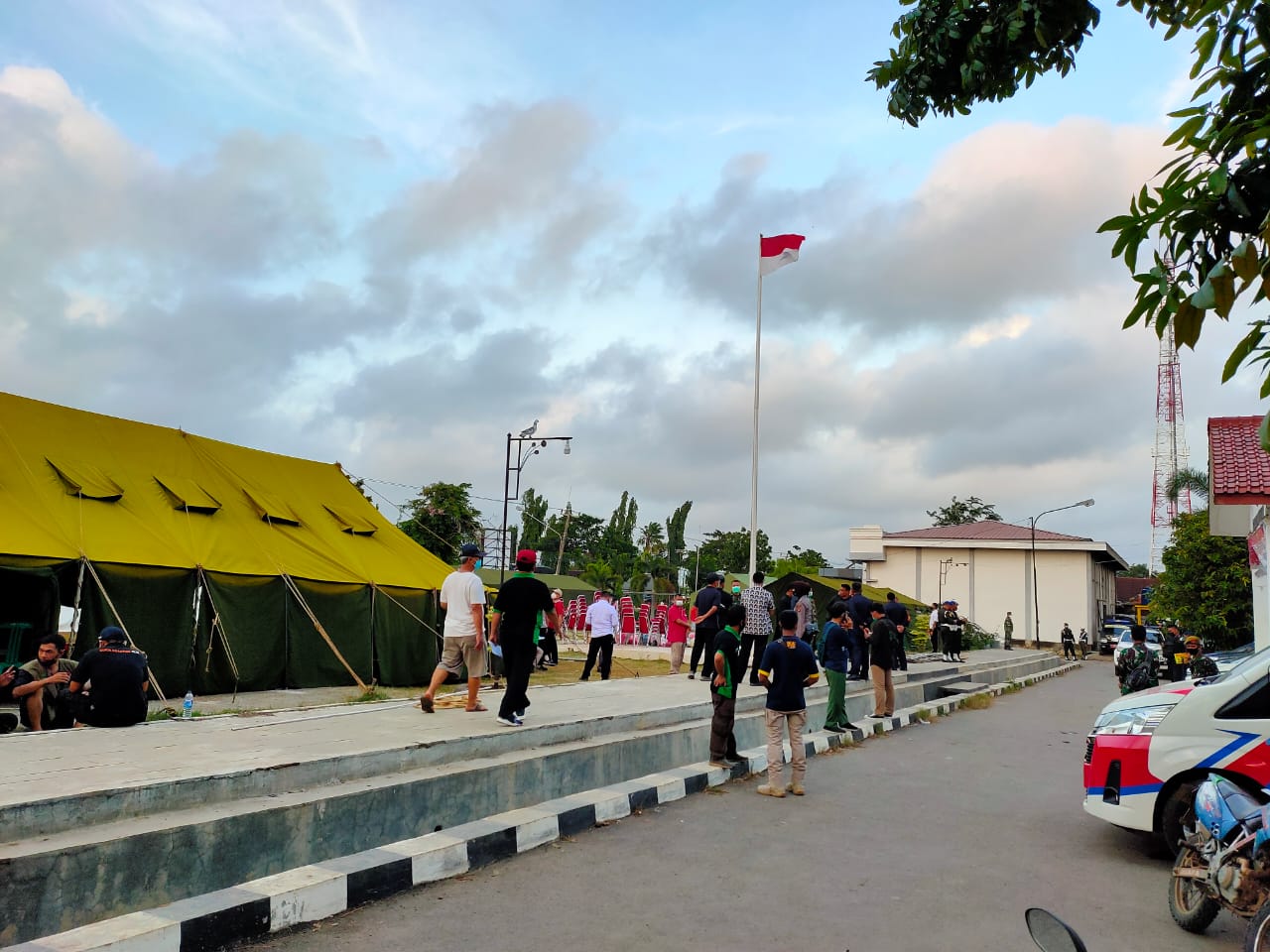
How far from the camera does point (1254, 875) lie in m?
4.07

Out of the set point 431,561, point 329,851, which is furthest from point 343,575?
point 329,851

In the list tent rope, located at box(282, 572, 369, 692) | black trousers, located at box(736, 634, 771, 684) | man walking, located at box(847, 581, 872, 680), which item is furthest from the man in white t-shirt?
man walking, located at box(847, 581, 872, 680)

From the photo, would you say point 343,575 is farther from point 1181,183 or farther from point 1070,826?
point 1181,183

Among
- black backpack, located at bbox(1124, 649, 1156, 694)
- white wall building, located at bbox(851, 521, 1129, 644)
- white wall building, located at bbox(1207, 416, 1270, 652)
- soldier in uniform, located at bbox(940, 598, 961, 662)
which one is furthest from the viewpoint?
white wall building, located at bbox(851, 521, 1129, 644)

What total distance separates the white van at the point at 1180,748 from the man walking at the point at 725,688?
3.30 m

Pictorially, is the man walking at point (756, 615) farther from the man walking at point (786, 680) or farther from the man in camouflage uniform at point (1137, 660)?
the man in camouflage uniform at point (1137, 660)

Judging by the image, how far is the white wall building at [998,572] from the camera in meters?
55.3

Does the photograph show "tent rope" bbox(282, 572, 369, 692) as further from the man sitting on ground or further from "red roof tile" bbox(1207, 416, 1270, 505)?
"red roof tile" bbox(1207, 416, 1270, 505)

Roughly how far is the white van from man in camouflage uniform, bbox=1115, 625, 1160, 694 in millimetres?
4758

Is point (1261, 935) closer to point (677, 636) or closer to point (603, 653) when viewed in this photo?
point (603, 653)

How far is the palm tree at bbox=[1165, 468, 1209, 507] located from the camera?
38625mm

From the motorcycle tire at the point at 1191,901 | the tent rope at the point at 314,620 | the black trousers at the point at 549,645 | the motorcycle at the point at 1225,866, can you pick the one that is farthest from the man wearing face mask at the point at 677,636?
the motorcycle at the point at 1225,866

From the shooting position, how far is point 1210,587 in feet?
93.1

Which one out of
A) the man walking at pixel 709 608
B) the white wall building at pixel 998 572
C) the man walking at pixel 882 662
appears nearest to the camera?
the man walking at pixel 882 662
